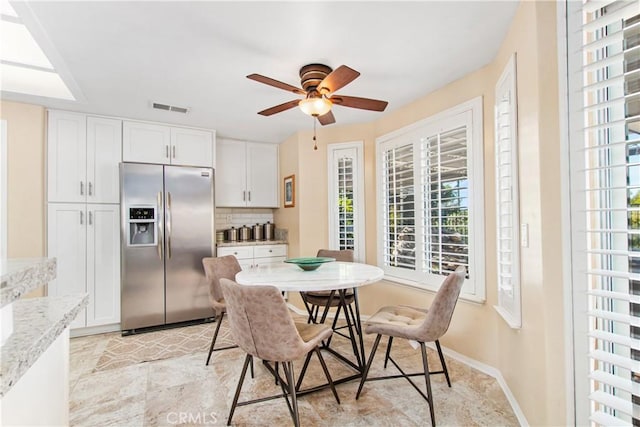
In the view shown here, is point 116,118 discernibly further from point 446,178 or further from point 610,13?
point 610,13

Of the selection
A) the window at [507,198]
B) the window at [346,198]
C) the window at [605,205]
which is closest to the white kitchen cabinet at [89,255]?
the window at [346,198]

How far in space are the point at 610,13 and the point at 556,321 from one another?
1.31m

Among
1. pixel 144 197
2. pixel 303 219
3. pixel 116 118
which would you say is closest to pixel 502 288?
pixel 303 219

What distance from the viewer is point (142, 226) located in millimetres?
3350

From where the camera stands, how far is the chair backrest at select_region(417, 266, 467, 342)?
1786 millimetres

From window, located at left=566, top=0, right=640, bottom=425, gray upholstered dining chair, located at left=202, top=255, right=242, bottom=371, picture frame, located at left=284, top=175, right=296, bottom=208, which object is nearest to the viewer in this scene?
window, located at left=566, top=0, right=640, bottom=425

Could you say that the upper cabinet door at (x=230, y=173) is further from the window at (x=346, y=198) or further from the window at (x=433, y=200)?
→ the window at (x=433, y=200)

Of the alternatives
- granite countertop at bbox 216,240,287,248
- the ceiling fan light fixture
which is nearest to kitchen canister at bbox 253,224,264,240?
granite countertop at bbox 216,240,287,248

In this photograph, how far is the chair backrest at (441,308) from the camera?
1786 millimetres

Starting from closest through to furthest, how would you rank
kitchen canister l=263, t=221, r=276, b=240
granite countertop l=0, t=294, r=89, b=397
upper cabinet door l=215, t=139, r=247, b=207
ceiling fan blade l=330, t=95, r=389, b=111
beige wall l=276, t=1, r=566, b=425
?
granite countertop l=0, t=294, r=89, b=397, beige wall l=276, t=1, r=566, b=425, ceiling fan blade l=330, t=95, r=389, b=111, upper cabinet door l=215, t=139, r=247, b=207, kitchen canister l=263, t=221, r=276, b=240

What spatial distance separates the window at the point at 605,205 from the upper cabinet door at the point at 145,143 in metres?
3.77

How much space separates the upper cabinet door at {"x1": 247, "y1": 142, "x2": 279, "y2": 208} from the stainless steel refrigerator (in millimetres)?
817

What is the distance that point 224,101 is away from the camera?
294cm

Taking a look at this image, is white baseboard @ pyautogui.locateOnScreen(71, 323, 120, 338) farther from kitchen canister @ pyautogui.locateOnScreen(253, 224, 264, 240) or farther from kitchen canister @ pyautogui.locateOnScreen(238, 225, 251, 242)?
kitchen canister @ pyautogui.locateOnScreen(253, 224, 264, 240)
